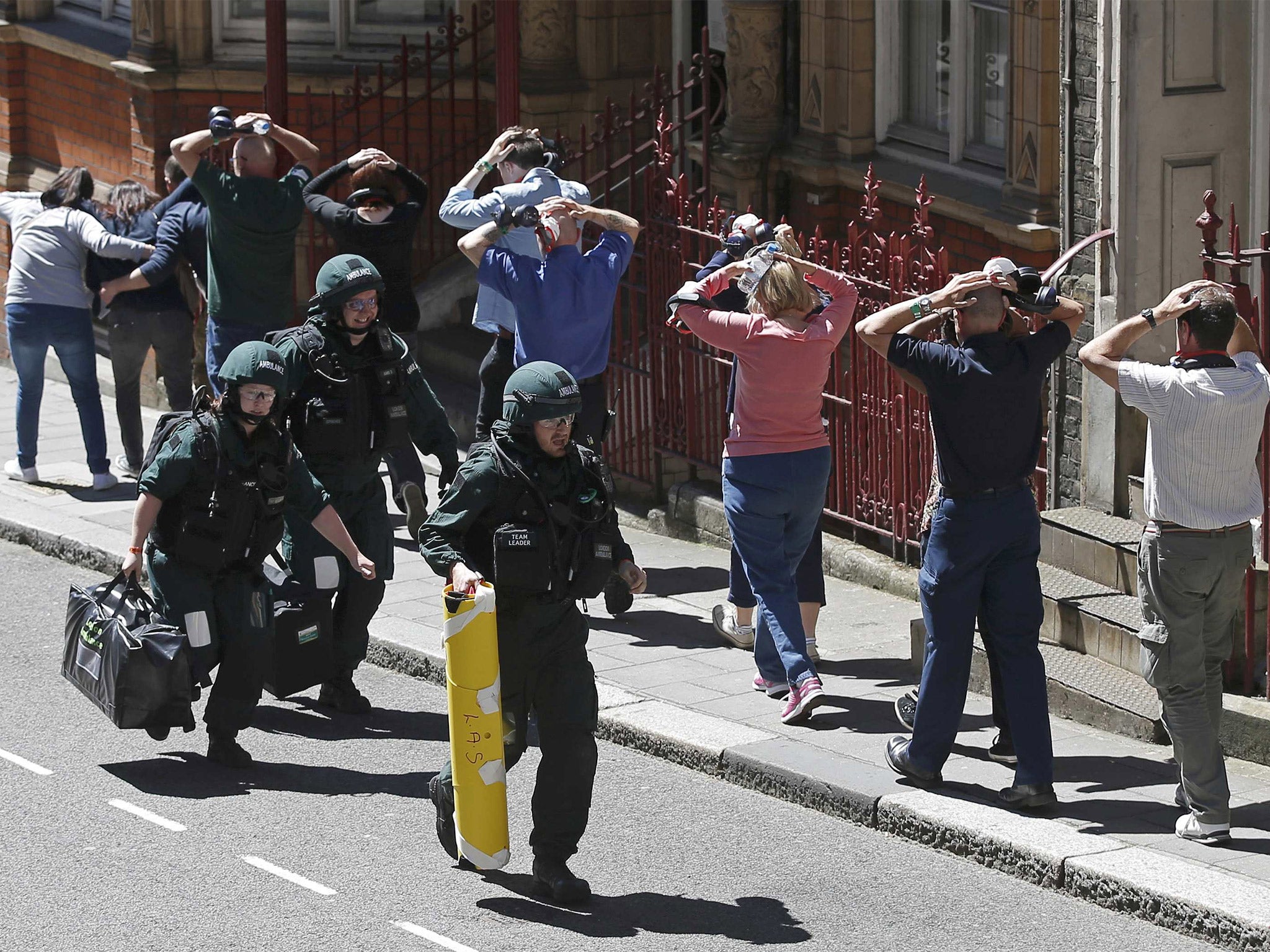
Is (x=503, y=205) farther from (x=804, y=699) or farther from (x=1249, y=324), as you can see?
(x=1249, y=324)

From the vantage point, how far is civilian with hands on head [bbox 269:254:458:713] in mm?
8578

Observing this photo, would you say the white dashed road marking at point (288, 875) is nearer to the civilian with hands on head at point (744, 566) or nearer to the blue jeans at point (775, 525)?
the blue jeans at point (775, 525)

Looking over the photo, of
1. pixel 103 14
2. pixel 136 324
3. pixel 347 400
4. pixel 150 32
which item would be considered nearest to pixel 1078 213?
pixel 347 400

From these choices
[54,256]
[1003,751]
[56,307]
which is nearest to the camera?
[1003,751]

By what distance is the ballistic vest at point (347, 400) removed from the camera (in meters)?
8.59

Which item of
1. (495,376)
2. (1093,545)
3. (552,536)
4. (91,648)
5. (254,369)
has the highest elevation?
(254,369)

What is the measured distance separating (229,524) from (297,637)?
0.74m

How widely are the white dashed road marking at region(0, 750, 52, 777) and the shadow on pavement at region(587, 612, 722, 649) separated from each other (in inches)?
99.6

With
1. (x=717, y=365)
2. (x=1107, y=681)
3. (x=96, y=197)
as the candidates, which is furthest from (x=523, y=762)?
(x=96, y=197)

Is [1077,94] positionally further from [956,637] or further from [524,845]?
[524,845]

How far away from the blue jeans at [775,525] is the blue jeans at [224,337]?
393 cm

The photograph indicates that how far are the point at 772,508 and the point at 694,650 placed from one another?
3.92 ft

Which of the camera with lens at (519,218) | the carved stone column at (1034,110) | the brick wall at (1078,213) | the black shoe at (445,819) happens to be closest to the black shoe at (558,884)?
the black shoe at (445,819)

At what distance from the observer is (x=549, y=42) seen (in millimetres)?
14469
